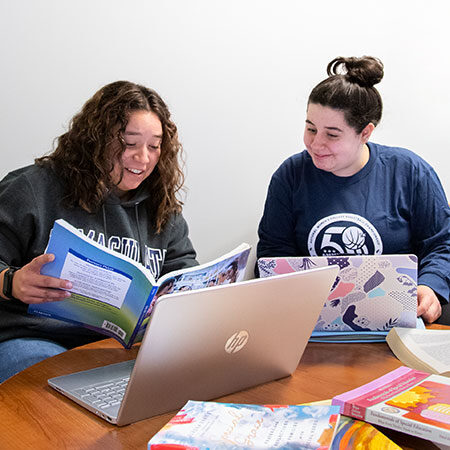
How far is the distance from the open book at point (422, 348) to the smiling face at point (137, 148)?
775 mm

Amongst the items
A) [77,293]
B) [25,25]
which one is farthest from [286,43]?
[77,293]

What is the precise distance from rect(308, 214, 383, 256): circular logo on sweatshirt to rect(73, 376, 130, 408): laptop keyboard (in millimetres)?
1024

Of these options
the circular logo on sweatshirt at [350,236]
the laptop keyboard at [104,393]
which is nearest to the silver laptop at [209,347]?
the laptop keyboard at [104,393]

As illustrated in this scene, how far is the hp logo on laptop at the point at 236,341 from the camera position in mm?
926

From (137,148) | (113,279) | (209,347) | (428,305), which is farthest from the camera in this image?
(137,148)

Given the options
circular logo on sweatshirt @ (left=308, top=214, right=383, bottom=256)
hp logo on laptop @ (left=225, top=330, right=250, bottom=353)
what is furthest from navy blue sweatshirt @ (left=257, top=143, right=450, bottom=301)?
hp logo on laptop @ (left=225, top=330, right=250, bottom=353)

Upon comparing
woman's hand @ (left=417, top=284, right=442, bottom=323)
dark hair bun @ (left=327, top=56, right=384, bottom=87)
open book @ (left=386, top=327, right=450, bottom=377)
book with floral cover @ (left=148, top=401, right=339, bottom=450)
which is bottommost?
woman's hand @ (left=417, top=284, right=442, bottom=323)

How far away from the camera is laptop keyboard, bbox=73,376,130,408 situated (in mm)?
958

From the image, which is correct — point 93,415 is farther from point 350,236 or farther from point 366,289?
point 350,236

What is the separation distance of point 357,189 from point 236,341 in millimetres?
1125

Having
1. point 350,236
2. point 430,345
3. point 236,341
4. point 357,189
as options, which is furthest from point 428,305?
point 236,341

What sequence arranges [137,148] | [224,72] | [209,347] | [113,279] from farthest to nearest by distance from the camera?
[224,72] < [137,148] < [113,279] < [209,347]

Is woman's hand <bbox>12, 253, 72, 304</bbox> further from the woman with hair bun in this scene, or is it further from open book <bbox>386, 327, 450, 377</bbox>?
the woman with hair bun

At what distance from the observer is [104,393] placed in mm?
998
